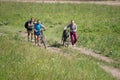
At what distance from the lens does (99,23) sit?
32.9 m

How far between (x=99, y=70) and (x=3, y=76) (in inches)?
232

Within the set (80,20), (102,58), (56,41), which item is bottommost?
(80,20)

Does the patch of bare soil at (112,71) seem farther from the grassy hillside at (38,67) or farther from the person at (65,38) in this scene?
the person at (65,38)

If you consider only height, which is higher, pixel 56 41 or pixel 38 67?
pixel 38 67

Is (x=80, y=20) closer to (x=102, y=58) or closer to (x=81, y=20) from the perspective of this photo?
(x=81, y=20)

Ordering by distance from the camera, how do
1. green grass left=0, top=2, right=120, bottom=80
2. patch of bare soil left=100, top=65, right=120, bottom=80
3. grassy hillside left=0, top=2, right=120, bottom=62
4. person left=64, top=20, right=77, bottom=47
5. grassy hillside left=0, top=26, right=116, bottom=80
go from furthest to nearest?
grassy hillside left=0, top=2, right=120, bottom=62, person left=64, top=20, right=77, bottom=47, patch of bare soil left=100, top=65, right=120, bottom=80, green grass left=0, top=2, right=120, bottom=80, grassy hillside left=0, top=26, right=116, bottom=80

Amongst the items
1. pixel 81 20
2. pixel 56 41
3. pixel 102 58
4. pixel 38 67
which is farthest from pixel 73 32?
pixel 81 20

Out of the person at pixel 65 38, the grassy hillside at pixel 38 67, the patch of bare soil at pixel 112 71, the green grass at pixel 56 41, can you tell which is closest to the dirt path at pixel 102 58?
the patch of bare soil at pixel 112 71

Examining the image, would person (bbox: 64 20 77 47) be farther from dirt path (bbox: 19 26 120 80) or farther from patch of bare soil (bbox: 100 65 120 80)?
patch of bare soil (bbox: 100 65 120 80)

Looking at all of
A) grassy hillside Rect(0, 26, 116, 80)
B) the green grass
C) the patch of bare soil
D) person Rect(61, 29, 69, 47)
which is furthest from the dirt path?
grassy hillside Rect(0, 26, 116, 80)

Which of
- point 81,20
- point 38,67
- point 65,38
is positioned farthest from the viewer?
point 81,20

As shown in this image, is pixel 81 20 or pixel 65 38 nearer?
pixel 65 38

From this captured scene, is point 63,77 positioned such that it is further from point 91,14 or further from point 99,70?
point 91,14

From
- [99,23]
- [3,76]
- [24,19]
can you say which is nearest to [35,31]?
[3,76]
